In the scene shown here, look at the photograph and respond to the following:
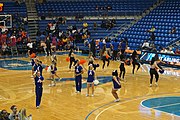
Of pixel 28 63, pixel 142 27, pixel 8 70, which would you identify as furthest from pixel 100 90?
pixel 142 27

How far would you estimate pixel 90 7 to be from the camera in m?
38.2

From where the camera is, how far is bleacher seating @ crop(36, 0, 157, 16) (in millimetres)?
36875

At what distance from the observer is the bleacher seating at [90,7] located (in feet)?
121

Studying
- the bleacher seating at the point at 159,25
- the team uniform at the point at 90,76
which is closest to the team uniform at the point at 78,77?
the team uniform at the point at 90,76

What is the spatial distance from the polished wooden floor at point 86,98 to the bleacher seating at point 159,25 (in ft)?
26.4

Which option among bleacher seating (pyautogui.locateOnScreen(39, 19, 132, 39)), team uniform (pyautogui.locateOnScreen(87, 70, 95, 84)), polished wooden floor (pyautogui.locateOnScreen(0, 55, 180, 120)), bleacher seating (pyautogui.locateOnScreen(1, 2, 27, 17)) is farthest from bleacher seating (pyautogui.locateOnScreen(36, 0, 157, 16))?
team uniform (pyautogui.locateOnScreen(87, 70, 95, 84))

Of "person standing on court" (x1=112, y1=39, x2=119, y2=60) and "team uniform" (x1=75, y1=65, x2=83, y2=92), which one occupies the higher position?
"person standing on court" (x1=112, y1=39, x2=119, y2=60)

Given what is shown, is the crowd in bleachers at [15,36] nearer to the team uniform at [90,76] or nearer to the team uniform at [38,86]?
the team uniform at [90,76]

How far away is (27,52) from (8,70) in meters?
8.20

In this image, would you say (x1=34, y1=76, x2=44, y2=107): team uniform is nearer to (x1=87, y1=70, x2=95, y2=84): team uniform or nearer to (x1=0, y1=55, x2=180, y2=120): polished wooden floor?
(x1=0, y1=55, x2=180, y2=120): polished wooden floor

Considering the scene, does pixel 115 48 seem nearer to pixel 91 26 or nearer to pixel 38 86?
pixel 91 26

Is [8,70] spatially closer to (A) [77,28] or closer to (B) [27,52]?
(B) [27,52]

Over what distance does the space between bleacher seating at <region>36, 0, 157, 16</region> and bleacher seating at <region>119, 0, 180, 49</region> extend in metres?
2.59

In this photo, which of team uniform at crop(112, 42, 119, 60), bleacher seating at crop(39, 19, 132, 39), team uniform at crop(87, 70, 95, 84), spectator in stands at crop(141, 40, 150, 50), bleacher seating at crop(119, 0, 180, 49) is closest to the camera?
team uniform at crop(87, 70, 95, 84)
